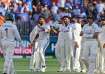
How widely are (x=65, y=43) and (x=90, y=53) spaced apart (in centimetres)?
549

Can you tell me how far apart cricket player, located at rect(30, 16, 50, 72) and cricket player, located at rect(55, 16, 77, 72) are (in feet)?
2.01

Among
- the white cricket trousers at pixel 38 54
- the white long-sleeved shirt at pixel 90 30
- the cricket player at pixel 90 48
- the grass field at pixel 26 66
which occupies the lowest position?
the grass field at pixel 26 66

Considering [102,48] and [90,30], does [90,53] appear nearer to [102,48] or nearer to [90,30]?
[90,30]

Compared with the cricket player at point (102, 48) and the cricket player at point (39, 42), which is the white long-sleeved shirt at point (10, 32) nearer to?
the cricket player at point (39, 42)

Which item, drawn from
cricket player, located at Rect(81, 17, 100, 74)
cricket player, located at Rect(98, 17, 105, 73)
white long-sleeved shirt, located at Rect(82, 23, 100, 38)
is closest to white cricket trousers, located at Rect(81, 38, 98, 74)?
cricket player, located at Rect(81, 17, 100, 74)

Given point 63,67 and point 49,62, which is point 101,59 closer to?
point 63,67

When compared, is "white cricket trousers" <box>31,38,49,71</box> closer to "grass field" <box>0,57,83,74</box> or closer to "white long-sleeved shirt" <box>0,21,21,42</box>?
"grass field" <box>0,57,83,74</box>

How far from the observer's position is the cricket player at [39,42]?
22.8m

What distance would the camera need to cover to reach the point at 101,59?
22516mm

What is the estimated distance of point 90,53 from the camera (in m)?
18.1

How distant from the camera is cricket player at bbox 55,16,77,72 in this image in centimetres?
2298

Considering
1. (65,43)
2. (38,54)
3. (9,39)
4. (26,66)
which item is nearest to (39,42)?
(38,54)

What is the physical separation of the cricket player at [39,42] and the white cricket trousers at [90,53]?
4.77m

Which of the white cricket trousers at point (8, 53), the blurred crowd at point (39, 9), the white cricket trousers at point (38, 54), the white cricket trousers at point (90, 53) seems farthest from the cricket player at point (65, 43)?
the blurred crowd at point (39, 9)
